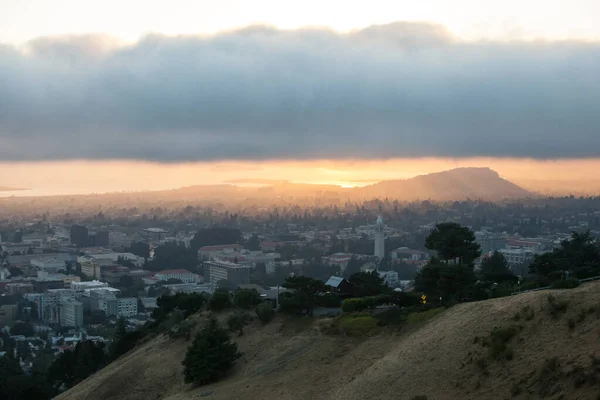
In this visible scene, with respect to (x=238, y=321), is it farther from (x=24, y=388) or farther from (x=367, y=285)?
(x=24, y=388)

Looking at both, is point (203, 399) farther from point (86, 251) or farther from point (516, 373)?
point (86, 251)

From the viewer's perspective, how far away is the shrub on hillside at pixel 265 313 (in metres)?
28.3

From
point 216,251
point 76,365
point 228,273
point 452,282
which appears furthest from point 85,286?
point 452,282

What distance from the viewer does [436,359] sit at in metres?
19.2

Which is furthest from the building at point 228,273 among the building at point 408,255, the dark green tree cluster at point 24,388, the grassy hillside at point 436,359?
the grassy hillside at point 436,359

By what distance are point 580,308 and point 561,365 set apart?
260 cm

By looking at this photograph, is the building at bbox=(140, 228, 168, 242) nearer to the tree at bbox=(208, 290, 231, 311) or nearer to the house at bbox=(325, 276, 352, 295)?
the tree at bbox=(208, 290, 231, 311)

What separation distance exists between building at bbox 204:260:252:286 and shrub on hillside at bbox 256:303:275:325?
72.2m

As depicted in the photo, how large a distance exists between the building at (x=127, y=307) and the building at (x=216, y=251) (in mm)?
38889

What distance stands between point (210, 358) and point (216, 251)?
111 m

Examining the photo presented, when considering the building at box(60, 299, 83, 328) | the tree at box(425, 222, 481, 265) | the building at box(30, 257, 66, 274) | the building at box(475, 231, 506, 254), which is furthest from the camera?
the building at box(475, 231, 506, 254)

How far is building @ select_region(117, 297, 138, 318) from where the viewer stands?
8681 cm

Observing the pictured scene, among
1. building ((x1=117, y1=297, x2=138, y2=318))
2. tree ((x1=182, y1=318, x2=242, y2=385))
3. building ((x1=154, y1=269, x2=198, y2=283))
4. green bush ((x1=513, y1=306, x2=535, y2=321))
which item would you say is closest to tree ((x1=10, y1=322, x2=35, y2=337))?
building ((x1=117, y1=297, x2=138, y2=318))

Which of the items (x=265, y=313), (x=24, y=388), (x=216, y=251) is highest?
(x=265, y=313)
